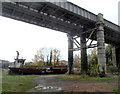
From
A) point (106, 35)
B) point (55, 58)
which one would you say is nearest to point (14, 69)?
point (106, 35)

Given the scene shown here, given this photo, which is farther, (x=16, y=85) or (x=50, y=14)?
(x=50, y=14)

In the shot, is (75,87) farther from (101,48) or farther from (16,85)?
(101,48)

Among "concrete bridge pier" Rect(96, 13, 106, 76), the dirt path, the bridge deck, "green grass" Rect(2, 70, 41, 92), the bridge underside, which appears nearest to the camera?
the dirt path

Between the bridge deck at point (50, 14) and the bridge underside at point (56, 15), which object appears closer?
the bridge deck at point (50, 14)

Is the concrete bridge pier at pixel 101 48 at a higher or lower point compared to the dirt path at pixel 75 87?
higher

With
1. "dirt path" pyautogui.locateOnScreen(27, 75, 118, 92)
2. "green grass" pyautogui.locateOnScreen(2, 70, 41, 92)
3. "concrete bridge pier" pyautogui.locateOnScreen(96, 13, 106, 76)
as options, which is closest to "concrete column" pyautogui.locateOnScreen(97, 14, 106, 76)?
"concrete bridge pier" pyautogui.locateOnScreen(96, 13, 106, 76)

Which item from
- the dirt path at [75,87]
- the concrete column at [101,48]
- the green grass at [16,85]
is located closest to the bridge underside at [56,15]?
the concrete column at [101,48]

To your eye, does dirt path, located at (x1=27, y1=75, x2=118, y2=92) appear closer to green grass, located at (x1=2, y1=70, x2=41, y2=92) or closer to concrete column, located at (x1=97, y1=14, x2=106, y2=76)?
green grass, located at (x1=2, y1=70, x2=41, y2=92)

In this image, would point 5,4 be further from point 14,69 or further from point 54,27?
point 14,69

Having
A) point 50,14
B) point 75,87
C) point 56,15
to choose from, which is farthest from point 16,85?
point 56,15

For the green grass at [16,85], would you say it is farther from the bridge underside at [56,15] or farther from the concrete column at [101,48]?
the concrete column at [101,48]

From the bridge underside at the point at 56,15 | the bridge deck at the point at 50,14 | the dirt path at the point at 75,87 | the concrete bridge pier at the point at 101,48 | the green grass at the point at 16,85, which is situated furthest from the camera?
the concrete bridge pier at the point at 101,48

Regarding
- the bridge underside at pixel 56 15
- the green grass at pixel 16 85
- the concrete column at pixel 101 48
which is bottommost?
the green grass at pixel 16 85

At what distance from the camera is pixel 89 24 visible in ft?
82.2
